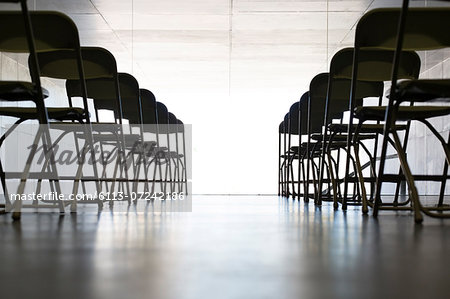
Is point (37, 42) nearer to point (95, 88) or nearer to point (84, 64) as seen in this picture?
point (84, 64)

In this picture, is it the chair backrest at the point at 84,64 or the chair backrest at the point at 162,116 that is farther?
the chair backrest at the point at 162,116

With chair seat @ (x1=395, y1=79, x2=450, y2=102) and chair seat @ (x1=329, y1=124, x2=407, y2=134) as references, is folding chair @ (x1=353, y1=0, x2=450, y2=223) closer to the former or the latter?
chair seat @ (x1=395, y1=79, x2=450, y2=102)

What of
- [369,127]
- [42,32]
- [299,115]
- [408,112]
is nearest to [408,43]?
[408,112]

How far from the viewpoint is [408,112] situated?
2324 millimetres

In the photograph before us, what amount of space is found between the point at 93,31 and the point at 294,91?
3279 millimetres

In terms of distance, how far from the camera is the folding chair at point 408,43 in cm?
205

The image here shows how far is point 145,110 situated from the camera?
5.20m

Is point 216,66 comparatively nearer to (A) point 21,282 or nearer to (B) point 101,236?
(B) point 101,236

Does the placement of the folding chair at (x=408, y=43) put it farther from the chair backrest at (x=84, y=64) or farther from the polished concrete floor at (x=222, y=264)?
the chair backrest at (x=84, y=64)

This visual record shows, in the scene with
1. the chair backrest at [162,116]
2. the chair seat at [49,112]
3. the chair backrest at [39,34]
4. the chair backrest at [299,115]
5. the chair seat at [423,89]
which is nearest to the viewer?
the chair seat at [423,89]

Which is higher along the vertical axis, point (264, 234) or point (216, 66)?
point (216, 66)

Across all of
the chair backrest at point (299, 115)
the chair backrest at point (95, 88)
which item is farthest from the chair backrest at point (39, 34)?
the chair backrest at point (299, 115)

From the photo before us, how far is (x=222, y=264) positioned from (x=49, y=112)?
1.86m

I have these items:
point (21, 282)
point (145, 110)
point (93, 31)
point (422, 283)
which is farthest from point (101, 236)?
point (93, 31)
